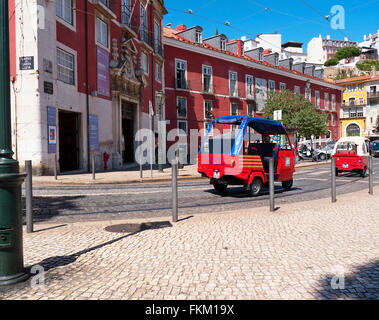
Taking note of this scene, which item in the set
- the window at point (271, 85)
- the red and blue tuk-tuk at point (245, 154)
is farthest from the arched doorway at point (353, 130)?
the red and blue tuk-tuk at point (245, 154)

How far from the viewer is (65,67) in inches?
646

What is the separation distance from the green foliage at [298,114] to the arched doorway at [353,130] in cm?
3455

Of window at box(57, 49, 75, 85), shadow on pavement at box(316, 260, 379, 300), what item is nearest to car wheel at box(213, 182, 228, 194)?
shadow on pavement at box(316, 260, 379, 300)

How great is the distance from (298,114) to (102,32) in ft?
61.3

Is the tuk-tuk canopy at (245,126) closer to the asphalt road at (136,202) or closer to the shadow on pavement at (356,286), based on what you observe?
the asphalt road at (136,202)

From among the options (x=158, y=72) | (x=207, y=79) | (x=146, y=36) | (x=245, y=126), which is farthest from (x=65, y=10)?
(x=207, y=79)

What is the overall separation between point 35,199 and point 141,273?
6375 mm

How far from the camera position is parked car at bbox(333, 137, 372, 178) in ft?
50.9

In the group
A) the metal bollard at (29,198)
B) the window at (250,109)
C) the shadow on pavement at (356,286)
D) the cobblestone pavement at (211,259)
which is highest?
the window at (250,109)

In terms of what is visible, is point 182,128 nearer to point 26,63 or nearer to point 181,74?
point 181,74

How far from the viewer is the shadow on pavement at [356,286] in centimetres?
295

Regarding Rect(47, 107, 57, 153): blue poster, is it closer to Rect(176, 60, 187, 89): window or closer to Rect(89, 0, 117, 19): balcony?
Rect(89, 0, 117, 19): balcony

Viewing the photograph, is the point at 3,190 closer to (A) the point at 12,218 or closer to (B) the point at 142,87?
(A) the point at 12,218
